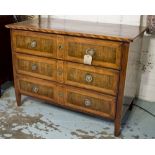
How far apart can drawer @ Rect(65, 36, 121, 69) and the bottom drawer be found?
234 millimetres

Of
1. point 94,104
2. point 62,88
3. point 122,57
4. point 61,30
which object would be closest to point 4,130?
point 62,88

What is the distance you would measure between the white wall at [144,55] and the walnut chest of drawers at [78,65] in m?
0.31

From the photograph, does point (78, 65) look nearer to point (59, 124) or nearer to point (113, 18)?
point (59, 124)

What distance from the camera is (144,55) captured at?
2078 millimetres

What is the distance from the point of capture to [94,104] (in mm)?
1671

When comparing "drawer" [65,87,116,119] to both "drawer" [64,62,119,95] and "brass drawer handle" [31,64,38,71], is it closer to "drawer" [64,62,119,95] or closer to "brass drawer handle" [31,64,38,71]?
"drawer" [64,62,119,95]

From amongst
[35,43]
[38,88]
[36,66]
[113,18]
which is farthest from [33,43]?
[113,18]

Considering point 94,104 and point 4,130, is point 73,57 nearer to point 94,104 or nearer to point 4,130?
point 94,104

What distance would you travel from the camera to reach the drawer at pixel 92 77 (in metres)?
1.54

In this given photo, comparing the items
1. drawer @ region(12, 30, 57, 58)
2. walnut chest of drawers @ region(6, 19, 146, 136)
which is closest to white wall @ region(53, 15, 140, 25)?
walnut chest of drawers @ region(6, 19, 146, 136)

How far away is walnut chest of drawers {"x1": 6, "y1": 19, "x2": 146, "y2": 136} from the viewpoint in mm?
1488
